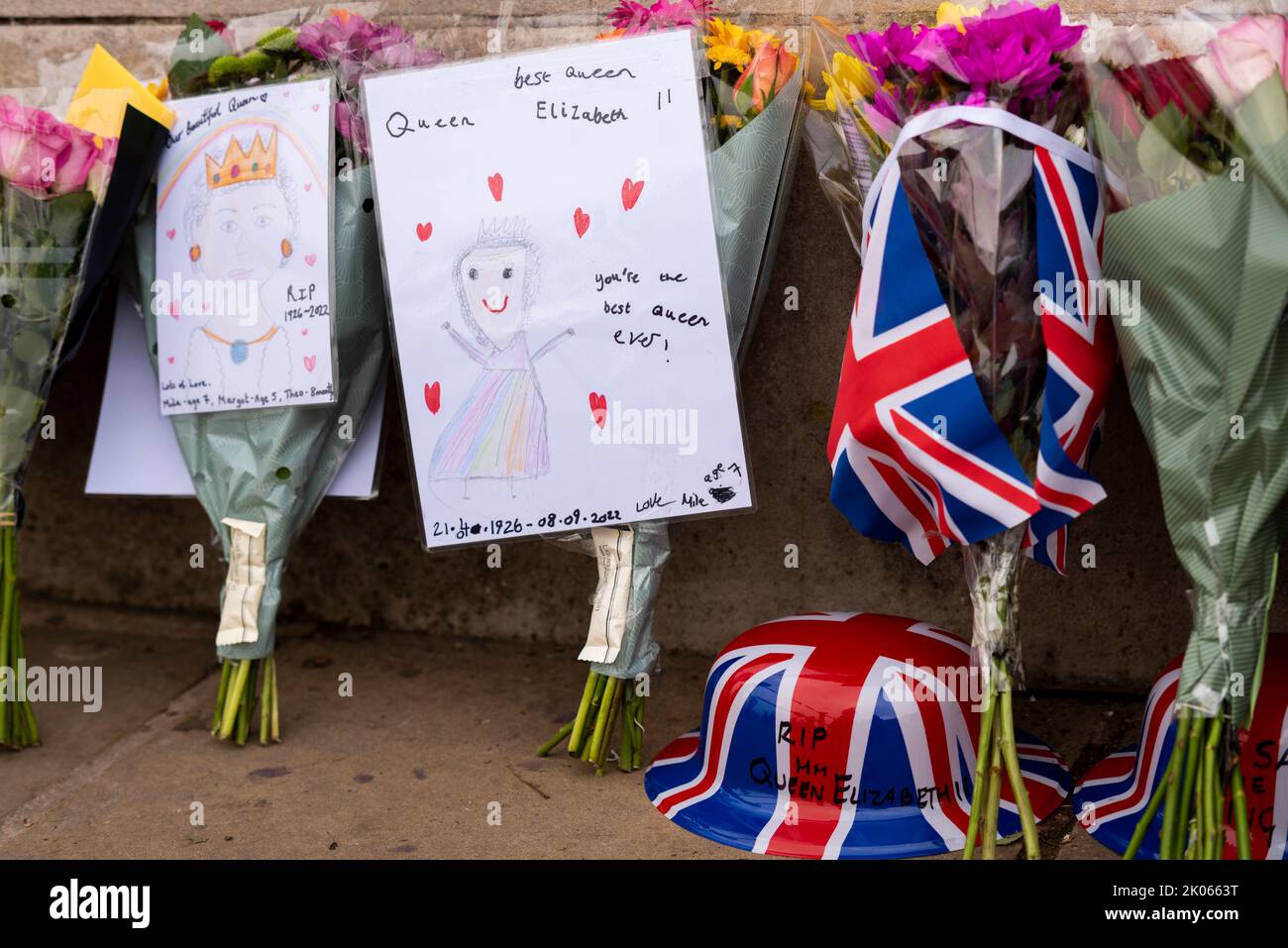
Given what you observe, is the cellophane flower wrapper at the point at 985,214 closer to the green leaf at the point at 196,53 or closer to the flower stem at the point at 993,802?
the flower stem at the point at 993,802

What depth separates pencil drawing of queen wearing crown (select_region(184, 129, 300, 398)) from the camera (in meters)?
3.00

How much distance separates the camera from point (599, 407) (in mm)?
2809

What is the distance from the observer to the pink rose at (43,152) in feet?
9.45

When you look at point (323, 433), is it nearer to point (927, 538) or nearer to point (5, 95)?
point (5, 95)

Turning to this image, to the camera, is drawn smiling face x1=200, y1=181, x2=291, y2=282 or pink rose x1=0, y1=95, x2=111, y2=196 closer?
pink rose x1=0, y1=95, x2=111, y2=196

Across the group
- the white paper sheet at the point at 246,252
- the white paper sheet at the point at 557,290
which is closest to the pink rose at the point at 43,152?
the white paper sheet at the point at 246,252

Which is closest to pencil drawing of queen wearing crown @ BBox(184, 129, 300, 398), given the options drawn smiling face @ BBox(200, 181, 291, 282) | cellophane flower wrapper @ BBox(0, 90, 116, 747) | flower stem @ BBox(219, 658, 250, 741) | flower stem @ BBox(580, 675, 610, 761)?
drawn smiling face @ BBox(200, 181, 291, 282)

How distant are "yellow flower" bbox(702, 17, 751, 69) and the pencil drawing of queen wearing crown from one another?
1013 mm

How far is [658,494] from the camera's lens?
2.79m

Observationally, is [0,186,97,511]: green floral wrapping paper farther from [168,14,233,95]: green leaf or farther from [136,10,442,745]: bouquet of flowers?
[168,14,233,95]: green leaf

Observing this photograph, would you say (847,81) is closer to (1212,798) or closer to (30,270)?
(1212,798)

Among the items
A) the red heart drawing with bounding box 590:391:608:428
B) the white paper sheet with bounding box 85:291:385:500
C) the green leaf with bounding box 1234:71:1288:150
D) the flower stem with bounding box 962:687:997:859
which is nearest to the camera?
the green leaf with bounding box 1234:71:1288:150

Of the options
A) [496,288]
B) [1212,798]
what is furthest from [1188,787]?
[496,288]

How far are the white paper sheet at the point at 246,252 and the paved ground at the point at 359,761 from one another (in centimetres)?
84
